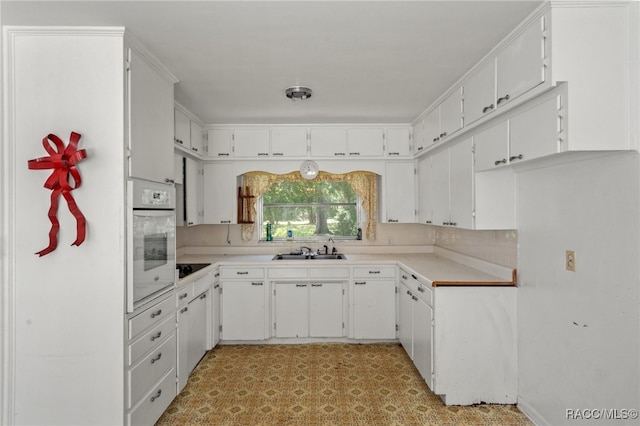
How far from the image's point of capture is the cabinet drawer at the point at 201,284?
324 centimetres

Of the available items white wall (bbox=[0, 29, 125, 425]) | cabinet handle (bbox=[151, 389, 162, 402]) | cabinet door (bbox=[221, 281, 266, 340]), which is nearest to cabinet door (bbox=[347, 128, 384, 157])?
cabinet door (bbox=[221, 281, 266, 340])

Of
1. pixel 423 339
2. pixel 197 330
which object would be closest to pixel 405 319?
pixel 423 339

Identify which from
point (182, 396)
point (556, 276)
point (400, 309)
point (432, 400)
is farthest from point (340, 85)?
point (182, 396)

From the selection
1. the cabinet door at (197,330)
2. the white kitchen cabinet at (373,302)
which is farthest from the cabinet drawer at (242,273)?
the white kitchen cabinet at (373,302)

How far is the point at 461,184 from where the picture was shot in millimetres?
2977

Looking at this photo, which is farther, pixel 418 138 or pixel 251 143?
pixel 251 143

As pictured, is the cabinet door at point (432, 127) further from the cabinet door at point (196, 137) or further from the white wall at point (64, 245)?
the white wall at point (64, 245)

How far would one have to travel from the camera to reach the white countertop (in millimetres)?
2804

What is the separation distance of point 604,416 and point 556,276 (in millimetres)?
779

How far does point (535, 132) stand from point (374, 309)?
249cm

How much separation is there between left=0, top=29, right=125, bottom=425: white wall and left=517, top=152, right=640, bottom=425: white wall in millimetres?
2649

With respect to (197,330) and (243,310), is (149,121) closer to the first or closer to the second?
(197,330)

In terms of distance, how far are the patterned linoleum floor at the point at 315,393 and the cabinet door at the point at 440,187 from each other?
1.45 metres

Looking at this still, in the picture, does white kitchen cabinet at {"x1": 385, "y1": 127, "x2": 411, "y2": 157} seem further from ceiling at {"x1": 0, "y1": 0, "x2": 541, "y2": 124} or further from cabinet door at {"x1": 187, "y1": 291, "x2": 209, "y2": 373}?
cabinet door at {"x1": 187, "y1": 291, "x2": 209, "y2": 373}
